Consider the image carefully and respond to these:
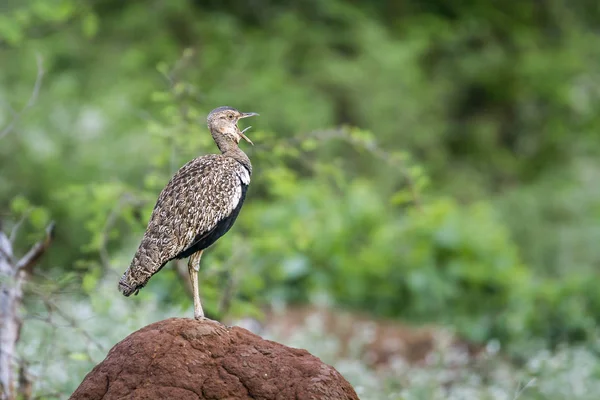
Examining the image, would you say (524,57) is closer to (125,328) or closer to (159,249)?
(125,328)

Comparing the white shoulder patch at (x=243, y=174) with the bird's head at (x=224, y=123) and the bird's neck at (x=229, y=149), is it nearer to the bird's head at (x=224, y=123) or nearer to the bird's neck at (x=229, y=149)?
the bird's neck at (x=229, y=149)

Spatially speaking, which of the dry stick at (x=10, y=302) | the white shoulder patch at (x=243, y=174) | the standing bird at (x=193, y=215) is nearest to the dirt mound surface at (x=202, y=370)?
the standing bird at (x=193, y=215)

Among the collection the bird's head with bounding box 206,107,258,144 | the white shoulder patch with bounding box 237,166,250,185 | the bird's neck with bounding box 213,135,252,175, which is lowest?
the white shoulder patch with bounding box 237,166,250,185

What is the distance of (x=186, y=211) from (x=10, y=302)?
2.05 m

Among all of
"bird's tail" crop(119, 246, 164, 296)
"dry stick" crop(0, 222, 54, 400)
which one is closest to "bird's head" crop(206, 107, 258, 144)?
"bird's tail" crop(119, 246, 164, 296)

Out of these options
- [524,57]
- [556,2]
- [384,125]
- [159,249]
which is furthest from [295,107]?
[159,249]

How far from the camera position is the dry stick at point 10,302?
642cm

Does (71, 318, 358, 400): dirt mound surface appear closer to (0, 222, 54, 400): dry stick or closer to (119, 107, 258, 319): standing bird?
(119, 107, 258, 319): standing bird

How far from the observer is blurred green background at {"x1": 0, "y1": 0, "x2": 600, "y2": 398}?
8.44m

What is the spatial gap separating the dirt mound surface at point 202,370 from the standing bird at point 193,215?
186 mm

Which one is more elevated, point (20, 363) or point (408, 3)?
point (408, 3)

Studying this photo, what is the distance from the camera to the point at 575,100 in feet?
71.9

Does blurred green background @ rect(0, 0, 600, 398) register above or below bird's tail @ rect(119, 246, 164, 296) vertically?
above

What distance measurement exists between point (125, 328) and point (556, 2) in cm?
1710
